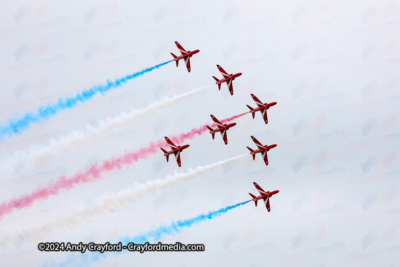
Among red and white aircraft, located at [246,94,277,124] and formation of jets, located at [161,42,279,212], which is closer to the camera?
formation of jets, located at [161,42,279,212]

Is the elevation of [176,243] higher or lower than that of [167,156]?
lower

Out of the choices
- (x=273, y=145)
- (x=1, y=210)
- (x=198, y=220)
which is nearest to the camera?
(x=1, y=210)

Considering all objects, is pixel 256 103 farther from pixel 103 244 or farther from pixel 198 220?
pixel 103 244

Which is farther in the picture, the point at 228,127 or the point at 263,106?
the point at 263,106

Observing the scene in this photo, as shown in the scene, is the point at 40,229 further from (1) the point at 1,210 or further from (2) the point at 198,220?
(2) the point at 198,220

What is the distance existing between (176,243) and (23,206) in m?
18.8

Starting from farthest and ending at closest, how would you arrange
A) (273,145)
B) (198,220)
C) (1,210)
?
1. (273,145)
2. (198,220)
3. (1,210)

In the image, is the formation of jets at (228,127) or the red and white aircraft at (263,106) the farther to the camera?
the red and white aircraft at (263,106)

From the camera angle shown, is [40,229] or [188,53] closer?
[40,229]

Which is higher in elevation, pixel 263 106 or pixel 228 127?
pixel 263 106

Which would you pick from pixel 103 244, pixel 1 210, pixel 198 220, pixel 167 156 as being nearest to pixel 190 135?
pixel 167 156

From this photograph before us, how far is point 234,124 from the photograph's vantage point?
107 meters

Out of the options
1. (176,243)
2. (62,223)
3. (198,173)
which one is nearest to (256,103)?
(198,173)

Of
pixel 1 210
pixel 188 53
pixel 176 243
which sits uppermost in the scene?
pixel 188 53
